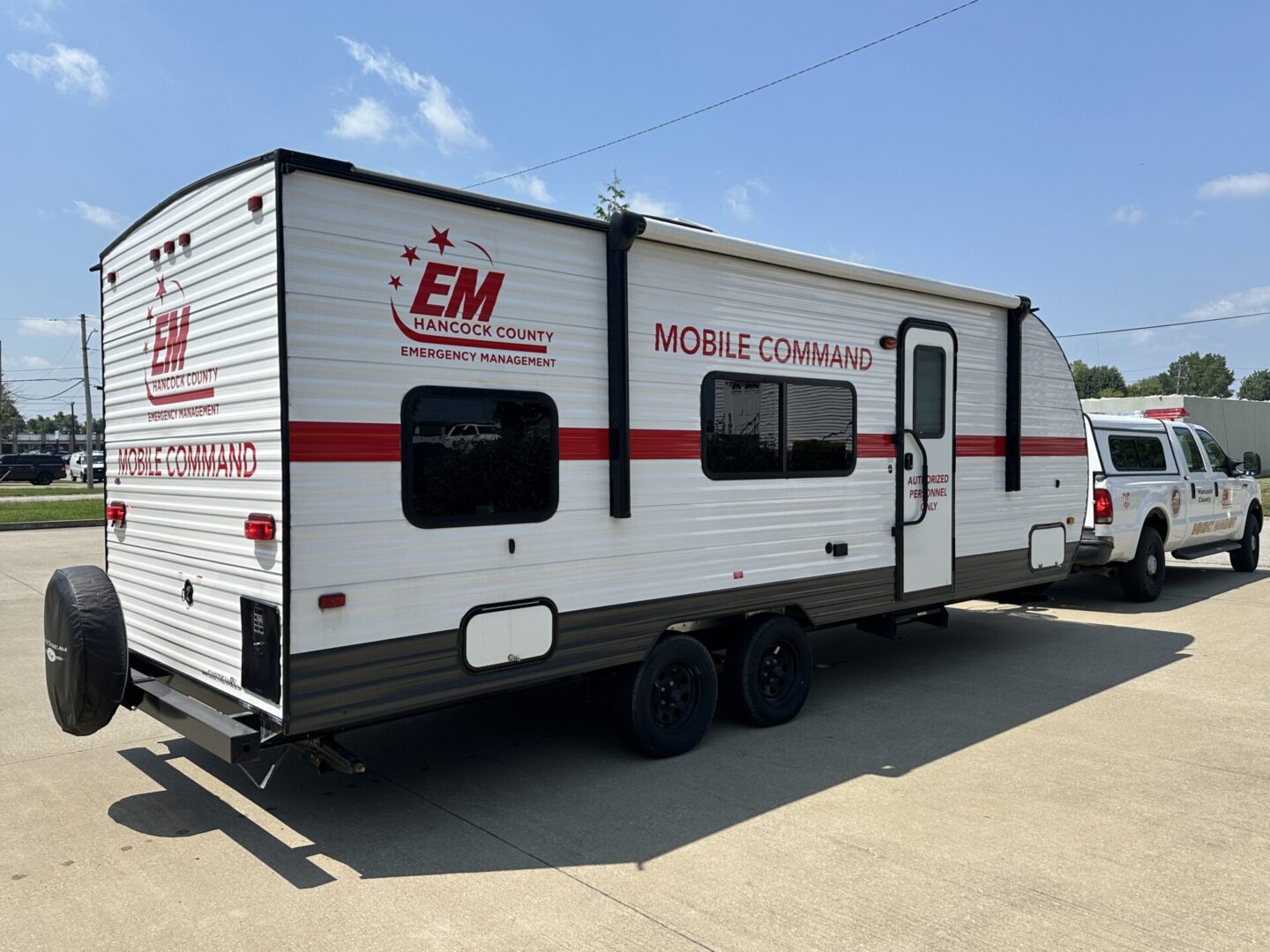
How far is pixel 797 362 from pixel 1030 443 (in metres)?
3.02

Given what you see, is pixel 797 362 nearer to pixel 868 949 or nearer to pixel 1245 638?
pixel 868 949

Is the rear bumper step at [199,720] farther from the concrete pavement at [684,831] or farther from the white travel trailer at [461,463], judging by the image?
the concrete pavement at [684,831]

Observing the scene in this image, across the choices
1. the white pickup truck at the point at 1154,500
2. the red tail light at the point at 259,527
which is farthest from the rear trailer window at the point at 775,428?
the white pickup truck at the point at 1154,500

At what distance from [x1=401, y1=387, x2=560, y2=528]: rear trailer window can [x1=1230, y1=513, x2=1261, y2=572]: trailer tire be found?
12073 millimetres

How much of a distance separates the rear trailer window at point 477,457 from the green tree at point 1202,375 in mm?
152268

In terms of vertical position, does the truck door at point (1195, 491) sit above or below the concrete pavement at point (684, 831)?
above

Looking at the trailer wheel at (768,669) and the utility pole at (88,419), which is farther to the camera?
the utility pole at (88,419)

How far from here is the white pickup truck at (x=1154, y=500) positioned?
34.4 feet

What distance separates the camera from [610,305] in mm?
5324

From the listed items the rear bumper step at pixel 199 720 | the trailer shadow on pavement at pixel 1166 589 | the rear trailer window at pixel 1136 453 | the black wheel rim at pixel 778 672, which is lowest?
the trailer shadow on pavement at pixel 1166 589

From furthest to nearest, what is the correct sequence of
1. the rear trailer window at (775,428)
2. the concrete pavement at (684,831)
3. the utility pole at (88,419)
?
the utility pole at (88,419)
the rear trailer window at (775,428)
the concrete pavement at (684,831)

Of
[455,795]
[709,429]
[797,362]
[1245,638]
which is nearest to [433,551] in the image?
[455,795]

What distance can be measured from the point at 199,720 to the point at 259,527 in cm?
97

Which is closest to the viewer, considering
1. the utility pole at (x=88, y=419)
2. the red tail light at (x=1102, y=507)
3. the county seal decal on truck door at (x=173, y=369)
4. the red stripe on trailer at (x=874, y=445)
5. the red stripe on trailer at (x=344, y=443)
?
the red stripe on trailer at (x=344, y=443)
